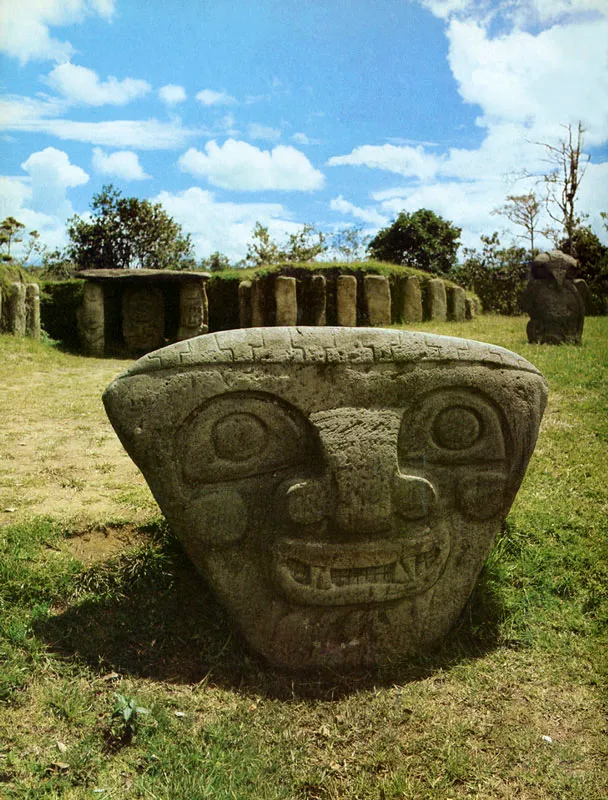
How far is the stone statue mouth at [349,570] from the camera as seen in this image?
9.75 feet

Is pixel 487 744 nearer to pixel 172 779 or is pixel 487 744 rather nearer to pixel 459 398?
pixel 172 779

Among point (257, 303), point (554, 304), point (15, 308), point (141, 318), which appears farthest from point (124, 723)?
point (257, 303)

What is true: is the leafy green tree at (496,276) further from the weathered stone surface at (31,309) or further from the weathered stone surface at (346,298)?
the weathered stone surface at (31,309)

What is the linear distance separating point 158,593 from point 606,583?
2.43 meters

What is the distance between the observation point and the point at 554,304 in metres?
10.2

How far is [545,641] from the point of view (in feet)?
11.0

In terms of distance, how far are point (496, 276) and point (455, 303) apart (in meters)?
8.03

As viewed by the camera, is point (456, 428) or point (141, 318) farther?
point (141, 318)

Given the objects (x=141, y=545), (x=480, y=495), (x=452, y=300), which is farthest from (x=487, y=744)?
(x=452, y=300)

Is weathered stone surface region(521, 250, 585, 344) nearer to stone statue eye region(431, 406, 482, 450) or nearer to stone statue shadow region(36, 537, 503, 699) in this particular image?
stone statue shadow region(36, 537, 503, 699)

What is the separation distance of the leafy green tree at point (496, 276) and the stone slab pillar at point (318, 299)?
8.59m

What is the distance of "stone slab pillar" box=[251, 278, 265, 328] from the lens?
13875 millimetres

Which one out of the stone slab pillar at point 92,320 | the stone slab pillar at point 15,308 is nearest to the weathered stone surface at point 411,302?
the stone slab pillar at point 92,320

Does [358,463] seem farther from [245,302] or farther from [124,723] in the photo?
[245,302]
